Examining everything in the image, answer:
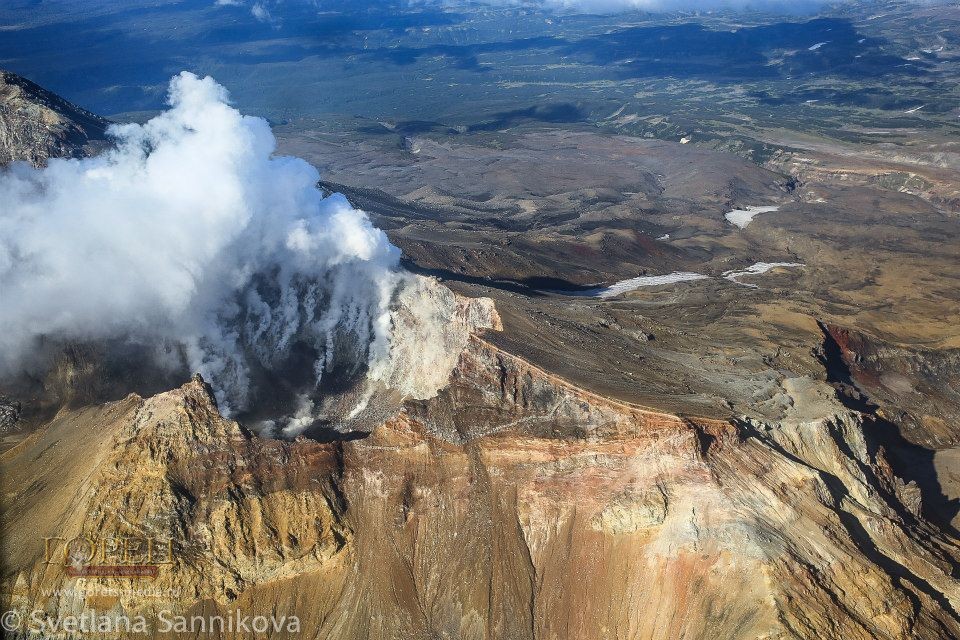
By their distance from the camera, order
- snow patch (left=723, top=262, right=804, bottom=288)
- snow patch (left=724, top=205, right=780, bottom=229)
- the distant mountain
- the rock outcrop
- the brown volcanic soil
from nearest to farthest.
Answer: the rock outcrop
the brown volcanic soil
the distant mountain
snow patch (left=723, top=262, right=804, bottom=288)
snow patch (left=724, top=205, right=780, bottom=229)

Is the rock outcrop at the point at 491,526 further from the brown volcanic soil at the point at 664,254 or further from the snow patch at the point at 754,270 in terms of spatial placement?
the snow patch at the point at 754,270

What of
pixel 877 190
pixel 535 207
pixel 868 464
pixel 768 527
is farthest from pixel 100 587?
pixel 877 190

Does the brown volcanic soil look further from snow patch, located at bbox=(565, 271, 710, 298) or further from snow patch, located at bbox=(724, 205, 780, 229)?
snow patch, located at bbox=(724, 205, 780, 229)

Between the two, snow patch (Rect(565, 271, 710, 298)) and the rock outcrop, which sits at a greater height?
the rock outcrop

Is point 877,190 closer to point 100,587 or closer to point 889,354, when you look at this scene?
point 889,354

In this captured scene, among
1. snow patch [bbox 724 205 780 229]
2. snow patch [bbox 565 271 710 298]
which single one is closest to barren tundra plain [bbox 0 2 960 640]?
snow patch [bbox 565 271 710 298]

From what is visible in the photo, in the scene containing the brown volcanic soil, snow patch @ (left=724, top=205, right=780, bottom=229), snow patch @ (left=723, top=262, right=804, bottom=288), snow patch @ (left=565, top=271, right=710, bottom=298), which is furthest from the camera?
snow patch @ (left=724, top=205, right=780, bottom=229)

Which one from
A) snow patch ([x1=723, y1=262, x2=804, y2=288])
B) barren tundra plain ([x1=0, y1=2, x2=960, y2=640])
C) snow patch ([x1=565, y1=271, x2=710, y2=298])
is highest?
barren tundra plain ([x1=0, y1=2, x2=960, y2=640])

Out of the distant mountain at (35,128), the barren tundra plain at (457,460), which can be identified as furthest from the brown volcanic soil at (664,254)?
the distant mountain at (35,128)

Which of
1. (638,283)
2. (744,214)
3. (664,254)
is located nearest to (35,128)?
(638,283)
